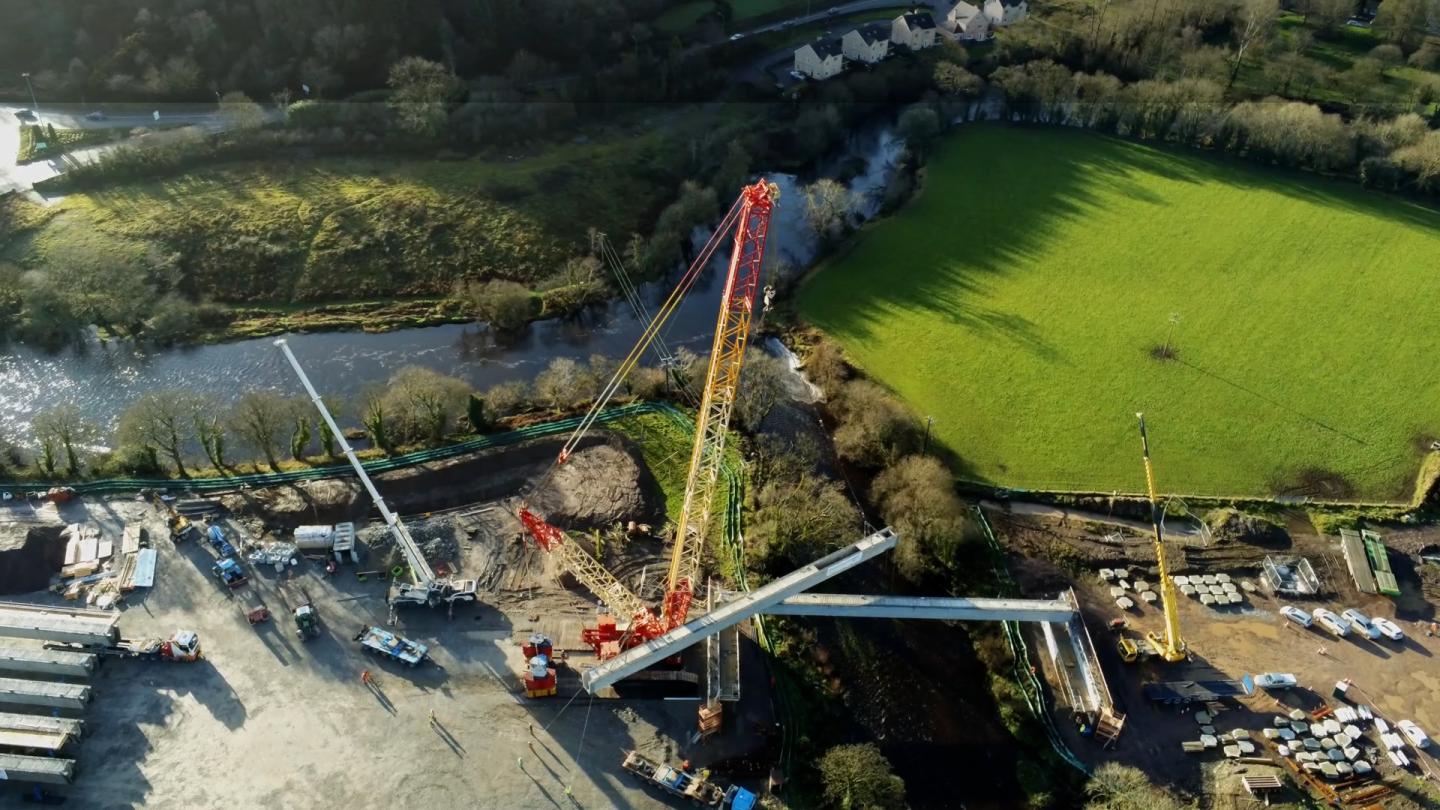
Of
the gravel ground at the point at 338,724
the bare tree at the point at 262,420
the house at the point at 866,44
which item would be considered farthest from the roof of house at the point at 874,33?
the gravel ground at the point at 338,724

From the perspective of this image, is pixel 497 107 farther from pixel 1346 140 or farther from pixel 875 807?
pixel 1346 140

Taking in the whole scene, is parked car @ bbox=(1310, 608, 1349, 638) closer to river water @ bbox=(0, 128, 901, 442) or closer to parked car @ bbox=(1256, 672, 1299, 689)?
parked car @ bbox=(1256, 672, 1299, 689)

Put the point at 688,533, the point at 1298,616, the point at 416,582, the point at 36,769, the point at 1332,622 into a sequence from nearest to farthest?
the point at 36,769 → the point at 416,582 → the point at 1332,622 → the point at 1298,616 → the point at 688,533

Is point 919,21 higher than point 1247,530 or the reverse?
higher

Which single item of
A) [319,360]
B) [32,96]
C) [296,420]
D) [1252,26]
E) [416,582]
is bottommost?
[416,582]

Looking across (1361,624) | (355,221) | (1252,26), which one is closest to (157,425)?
(355,221)

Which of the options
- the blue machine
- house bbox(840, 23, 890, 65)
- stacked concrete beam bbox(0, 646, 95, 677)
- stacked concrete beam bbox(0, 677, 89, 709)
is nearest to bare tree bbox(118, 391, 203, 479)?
the blue machine

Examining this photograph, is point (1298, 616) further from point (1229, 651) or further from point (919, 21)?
point (919, 21)

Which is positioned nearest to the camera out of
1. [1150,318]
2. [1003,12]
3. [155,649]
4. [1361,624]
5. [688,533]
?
[155,649]
